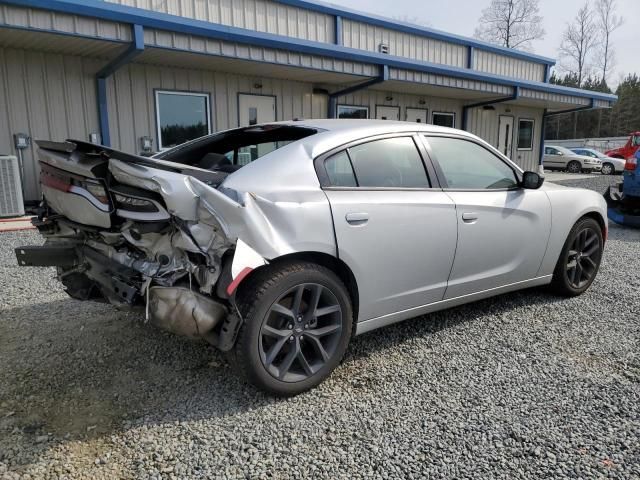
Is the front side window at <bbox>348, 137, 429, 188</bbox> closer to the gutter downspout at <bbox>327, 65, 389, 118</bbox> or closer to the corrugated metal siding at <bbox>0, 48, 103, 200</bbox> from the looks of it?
the corrugated metal siding at <bbox>0, 48, 103, 200</bbox>

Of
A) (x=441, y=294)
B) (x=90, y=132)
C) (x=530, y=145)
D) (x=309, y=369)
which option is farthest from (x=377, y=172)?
(x=530, y=145)

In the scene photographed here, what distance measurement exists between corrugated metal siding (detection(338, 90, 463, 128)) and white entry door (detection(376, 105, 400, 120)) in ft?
0.29

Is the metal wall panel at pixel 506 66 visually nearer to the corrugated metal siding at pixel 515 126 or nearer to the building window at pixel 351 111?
the corrugated metal siding at pixel 515 126

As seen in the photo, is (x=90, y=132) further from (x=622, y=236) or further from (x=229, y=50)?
(x=622, y=236)

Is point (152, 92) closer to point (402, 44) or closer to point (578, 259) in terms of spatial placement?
point (578, 259)

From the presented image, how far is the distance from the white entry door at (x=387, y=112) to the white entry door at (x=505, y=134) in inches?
207

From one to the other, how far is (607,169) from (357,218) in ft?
84.9

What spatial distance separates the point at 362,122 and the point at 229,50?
5766 mm

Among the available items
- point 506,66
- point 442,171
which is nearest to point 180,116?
point 442,171

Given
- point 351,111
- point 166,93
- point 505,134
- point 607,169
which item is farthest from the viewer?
point 607,169

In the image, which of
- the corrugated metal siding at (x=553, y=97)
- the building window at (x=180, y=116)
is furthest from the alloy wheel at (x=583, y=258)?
the corrugated metal siding at (x=553, y=97)

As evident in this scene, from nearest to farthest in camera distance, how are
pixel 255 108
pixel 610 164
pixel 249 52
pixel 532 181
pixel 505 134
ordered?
pixel 532 181 < pixel 249 52 < pixel 255 108 < pixel 505 134 < pixel 610 164

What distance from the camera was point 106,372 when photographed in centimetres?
295

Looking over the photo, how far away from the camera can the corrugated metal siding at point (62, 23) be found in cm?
625
